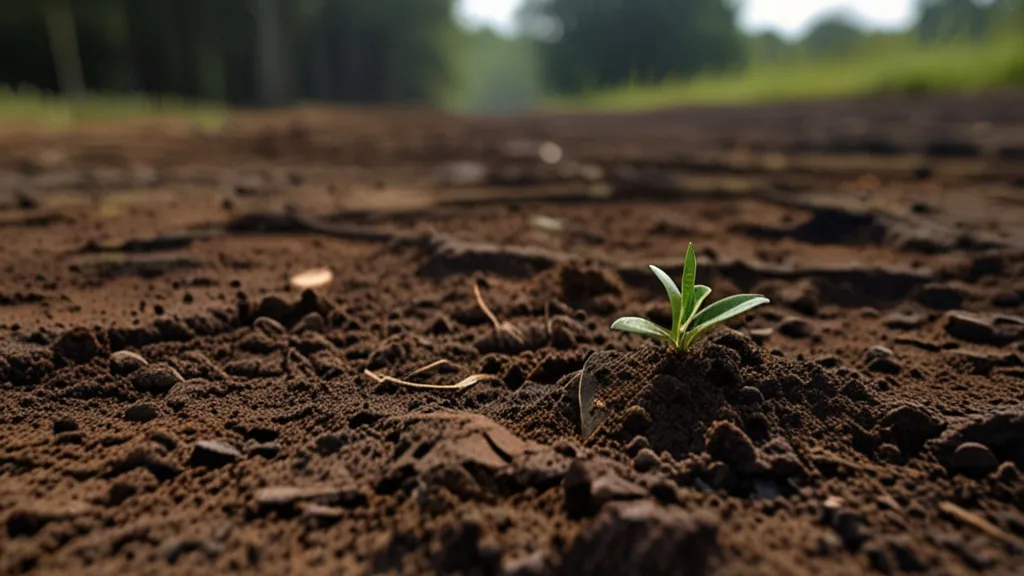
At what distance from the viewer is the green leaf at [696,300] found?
1.54 metres

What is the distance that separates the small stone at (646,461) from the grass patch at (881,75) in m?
14.8

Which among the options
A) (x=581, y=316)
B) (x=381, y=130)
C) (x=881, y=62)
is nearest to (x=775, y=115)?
(x=381, y=130)

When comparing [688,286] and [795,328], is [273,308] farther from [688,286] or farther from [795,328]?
[795,328]

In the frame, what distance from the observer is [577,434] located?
4.88 feet

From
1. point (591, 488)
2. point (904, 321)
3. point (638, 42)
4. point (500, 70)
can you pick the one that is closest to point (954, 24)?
point (638, 42)

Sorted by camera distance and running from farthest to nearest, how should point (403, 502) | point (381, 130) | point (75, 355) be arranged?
point (381, 130)
point (75, 355)
point (403, 502)

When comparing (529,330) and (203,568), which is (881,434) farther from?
(203,568)

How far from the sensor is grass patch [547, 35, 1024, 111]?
46.0ft

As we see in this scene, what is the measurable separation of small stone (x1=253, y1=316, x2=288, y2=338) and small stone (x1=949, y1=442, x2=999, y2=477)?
1.63 metres

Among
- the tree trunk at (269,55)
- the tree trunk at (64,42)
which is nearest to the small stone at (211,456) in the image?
the tree trunk at (64,42)

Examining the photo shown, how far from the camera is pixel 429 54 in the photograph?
42.4 m

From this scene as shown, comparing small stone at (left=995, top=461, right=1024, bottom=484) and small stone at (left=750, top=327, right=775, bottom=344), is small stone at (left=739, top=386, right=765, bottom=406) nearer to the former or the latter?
small stone at (left=995, top=461, right=1024, bottom=484)

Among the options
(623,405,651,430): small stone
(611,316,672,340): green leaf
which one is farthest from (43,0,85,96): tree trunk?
(623,405,651,430): small stone

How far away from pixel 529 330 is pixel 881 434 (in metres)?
0.92
